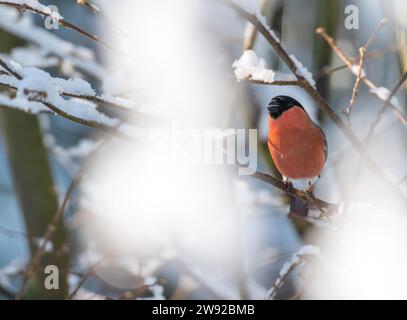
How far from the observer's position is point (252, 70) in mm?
819

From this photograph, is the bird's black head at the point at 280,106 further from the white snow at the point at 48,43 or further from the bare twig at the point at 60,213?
the white snow at the point at 48,43

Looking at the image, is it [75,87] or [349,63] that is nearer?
[75,87]

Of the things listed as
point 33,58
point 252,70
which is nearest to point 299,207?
point 252,70

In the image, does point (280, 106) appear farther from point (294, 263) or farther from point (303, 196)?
point (294, 263)

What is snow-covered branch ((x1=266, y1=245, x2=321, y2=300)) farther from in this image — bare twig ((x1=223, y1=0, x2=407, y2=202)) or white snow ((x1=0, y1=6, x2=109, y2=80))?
white snow ((x1=0, y1=6, x2=109, y2=80))

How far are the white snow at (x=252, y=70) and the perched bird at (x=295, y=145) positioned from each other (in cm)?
15

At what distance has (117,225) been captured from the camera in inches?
73.3

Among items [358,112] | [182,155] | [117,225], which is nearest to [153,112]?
[182,155]

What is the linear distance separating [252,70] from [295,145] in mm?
173

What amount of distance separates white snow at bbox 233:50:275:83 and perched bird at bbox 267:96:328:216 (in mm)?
146

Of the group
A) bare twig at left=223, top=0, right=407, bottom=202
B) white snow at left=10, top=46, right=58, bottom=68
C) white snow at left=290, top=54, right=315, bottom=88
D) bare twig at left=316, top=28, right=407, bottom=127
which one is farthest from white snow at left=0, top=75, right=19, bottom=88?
white snow at left=10, top=46, right=58, bottom=68
